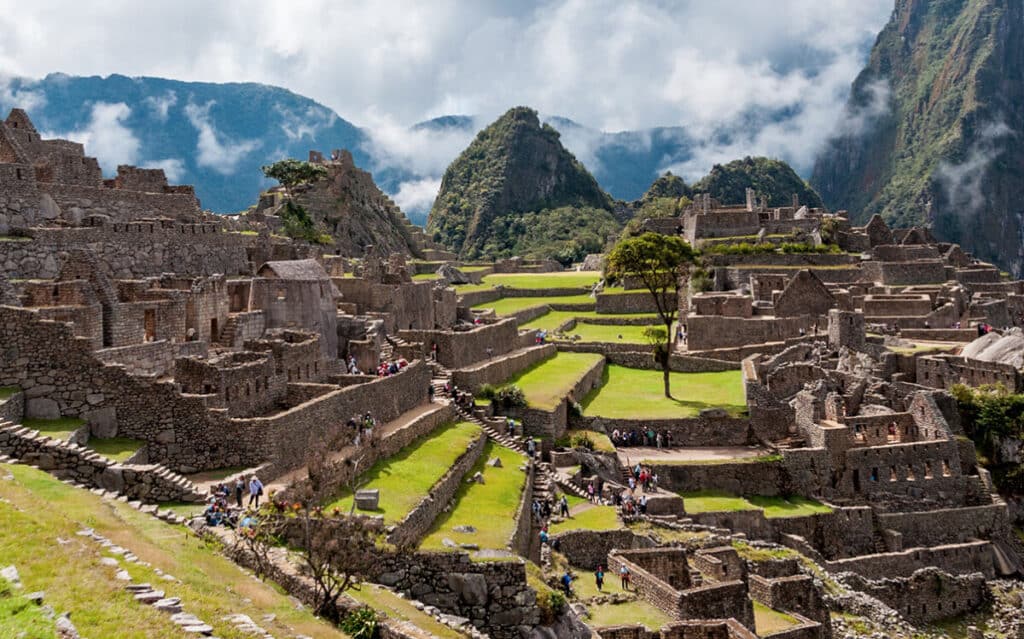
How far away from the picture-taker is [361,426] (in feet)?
65.9

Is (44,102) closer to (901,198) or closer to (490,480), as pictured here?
(490,480)

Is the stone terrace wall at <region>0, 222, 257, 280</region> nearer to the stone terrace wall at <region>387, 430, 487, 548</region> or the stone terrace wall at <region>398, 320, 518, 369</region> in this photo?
the stone terrace wall at <region>398, 320, 518, 369</region>

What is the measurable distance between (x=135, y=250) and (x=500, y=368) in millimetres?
13084

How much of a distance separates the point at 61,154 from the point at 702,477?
70.6ft

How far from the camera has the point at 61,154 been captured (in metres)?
25.3

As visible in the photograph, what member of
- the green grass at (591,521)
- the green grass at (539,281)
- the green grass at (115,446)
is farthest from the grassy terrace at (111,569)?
the green grass at (539,281)

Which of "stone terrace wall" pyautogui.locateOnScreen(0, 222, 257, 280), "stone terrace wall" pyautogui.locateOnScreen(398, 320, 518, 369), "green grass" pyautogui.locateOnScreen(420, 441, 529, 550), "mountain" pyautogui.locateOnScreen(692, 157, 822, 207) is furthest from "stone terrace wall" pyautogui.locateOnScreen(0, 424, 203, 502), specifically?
"mountain" pyautogui.locateOnScreen(692, 157, 822, 207)

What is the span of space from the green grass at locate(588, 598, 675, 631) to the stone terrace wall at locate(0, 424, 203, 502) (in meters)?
8.20

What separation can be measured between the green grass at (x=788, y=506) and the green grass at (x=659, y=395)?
3793 mm

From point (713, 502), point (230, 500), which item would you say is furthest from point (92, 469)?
point (713, 502)

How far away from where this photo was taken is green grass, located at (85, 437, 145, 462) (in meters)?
15.0

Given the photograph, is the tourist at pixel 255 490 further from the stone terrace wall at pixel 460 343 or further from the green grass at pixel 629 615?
the stone terrace wall at pixel 460 343

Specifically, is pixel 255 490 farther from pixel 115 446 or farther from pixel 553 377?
pixel 553 377

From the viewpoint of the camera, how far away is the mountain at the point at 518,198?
121 m
